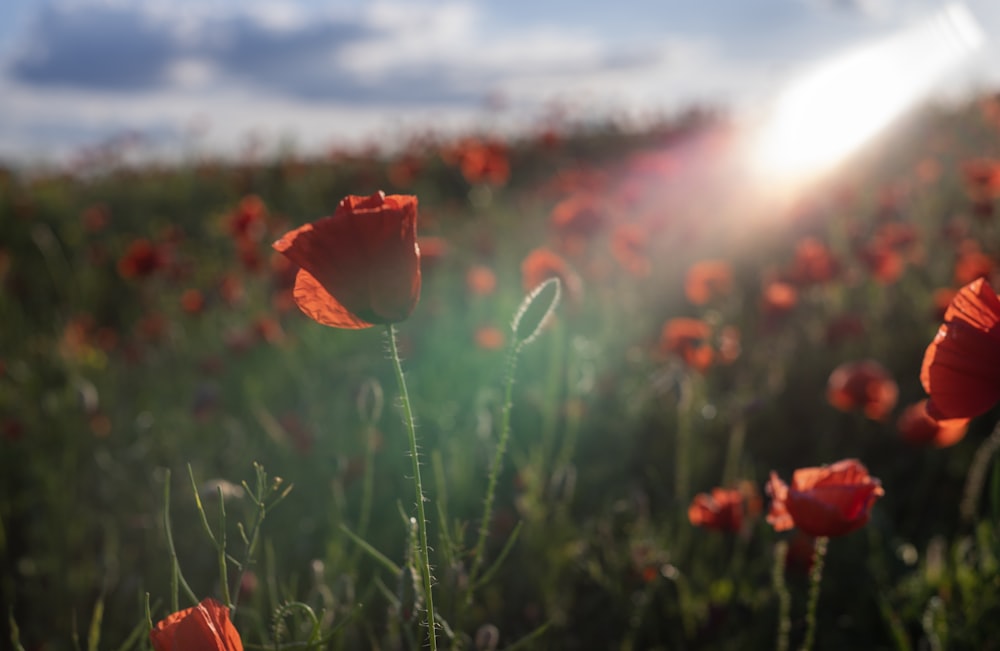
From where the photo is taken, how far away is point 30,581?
2.52 m

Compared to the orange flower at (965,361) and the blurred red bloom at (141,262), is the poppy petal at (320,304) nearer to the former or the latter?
the orange flower at (965,361)

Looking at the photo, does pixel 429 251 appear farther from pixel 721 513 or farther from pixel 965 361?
pixel 965 361

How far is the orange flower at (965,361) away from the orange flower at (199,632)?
2.92 feet

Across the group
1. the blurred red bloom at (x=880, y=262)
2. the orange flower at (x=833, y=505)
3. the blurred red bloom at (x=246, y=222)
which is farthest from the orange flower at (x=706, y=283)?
the orange flower at (x=833, y=505)

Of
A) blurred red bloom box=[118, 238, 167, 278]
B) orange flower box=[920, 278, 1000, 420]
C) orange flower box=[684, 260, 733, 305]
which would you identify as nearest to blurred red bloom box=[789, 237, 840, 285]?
orange flower box=[684, 260, 733, 305]

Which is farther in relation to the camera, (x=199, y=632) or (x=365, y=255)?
(x=365, y=255)

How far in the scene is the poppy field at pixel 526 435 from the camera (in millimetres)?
1195

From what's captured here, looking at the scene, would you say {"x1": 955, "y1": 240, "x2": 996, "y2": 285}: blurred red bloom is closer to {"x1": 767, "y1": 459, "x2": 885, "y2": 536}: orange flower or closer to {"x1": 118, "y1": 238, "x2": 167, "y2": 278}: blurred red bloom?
{"x1": 767, "y1": 459, "x2": 885, "y2": 536}: orange flower

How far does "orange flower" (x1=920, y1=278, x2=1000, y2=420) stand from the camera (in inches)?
40.6

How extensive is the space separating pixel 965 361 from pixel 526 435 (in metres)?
2.18

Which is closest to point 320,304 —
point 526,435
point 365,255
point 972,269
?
point 365,255

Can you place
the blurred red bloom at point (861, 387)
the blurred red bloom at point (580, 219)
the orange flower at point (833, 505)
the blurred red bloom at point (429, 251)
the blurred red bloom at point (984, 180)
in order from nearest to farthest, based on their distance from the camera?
1. the orange flower at point (833, 505)
2. the blurred red bloom at point (861, 387)
3. the blurred red bloom at point (429, 251)
4. the blurred red bloom at point (580, 219)
5. the blurred red bloom at point (984, 180)

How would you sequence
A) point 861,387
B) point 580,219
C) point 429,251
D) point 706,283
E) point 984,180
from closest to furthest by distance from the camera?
point 861,387
point 429,251
point 706,283
point 580,219
point 984,180

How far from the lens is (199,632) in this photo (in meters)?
0.89
